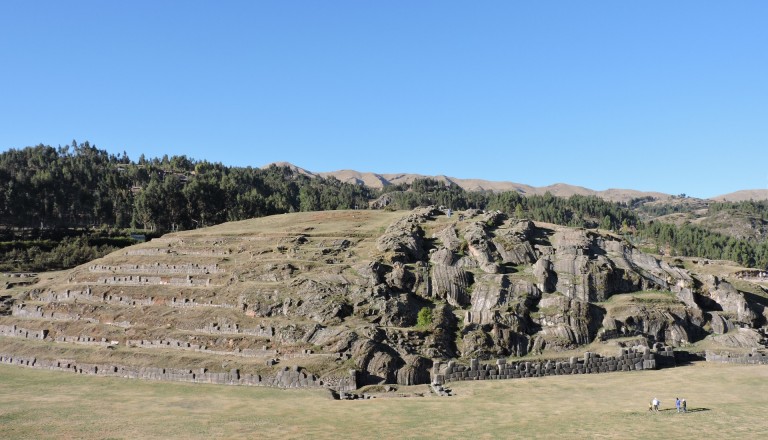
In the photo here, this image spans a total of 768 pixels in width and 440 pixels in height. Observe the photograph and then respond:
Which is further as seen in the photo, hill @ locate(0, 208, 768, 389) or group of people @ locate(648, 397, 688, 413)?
hill @ locate(0, 208, 768, 389)

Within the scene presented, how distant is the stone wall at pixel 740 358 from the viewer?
178 ft

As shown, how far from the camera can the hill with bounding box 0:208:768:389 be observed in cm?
5431

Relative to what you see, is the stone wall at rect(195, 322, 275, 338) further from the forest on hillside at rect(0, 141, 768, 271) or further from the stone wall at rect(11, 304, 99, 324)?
the forest on hillside at rect(0, 141, 768, 271)

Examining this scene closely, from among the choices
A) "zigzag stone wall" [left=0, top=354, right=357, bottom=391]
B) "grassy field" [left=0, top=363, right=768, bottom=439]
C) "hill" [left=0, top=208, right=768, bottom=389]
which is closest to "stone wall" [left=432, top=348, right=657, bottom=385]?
"grassy field" [left=0, top=363, right=768, bottom=439]

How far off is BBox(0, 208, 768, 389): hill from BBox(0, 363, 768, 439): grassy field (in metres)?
5.32

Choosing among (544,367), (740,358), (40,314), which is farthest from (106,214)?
(740,358)

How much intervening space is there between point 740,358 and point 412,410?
35867 millimetres

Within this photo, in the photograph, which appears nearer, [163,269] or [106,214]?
[163,269]

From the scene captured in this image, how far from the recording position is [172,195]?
12962 cm

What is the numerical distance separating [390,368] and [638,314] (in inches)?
1154

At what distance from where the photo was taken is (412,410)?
4147 centimetres

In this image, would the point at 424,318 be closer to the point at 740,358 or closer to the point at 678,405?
the point at 678,405

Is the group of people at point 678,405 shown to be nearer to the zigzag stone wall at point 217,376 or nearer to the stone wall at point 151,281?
the zigzag stone wall at point 217,376

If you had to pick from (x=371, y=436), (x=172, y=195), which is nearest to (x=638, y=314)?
(x=371, y=436)
